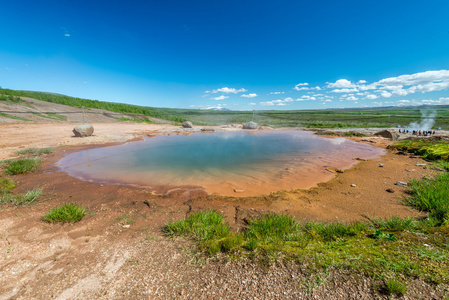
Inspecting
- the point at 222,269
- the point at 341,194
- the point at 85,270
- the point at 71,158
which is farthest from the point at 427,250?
the point at 71,158

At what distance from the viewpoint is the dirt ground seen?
2.12m

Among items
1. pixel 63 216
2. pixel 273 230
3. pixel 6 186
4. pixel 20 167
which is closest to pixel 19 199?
pixel 6 186

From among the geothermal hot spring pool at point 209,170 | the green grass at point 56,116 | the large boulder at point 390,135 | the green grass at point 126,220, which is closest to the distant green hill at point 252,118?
the green grass at point 56,116

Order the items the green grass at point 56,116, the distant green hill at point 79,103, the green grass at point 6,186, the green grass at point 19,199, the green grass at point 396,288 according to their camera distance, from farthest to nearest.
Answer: the distant green hill at point 79,103 < the green grass at point 56,116 < the green grass at point 6,186 < the green grass at point 19,199 < the green grass at point 396,288

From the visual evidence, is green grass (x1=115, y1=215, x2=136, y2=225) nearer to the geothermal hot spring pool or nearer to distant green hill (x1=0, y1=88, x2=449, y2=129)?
the geothermal hot spring pool

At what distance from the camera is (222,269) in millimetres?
2453

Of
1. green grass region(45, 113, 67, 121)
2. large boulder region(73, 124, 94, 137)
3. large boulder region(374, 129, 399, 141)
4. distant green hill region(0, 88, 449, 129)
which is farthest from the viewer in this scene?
distant green hill region(0, 88, 449, 129)

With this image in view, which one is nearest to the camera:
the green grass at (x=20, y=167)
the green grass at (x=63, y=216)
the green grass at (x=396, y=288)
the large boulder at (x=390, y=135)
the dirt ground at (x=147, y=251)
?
the green grass at (x=396, y=288)

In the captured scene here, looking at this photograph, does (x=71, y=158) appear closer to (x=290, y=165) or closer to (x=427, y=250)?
(x=290, y=165)

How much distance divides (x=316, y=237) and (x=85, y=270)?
3.72m

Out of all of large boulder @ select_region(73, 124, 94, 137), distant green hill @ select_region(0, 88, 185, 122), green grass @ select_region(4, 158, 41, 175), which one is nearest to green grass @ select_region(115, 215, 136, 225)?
green grass @ select_region(4, 158, 41, 175)

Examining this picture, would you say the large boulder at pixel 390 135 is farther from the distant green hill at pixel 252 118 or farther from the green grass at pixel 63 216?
the green grass at pixel 63 216

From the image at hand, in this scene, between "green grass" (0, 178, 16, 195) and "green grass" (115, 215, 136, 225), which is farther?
"green grass" (0, 178, 16, 195)

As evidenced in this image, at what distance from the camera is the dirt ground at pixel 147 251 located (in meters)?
2.12
